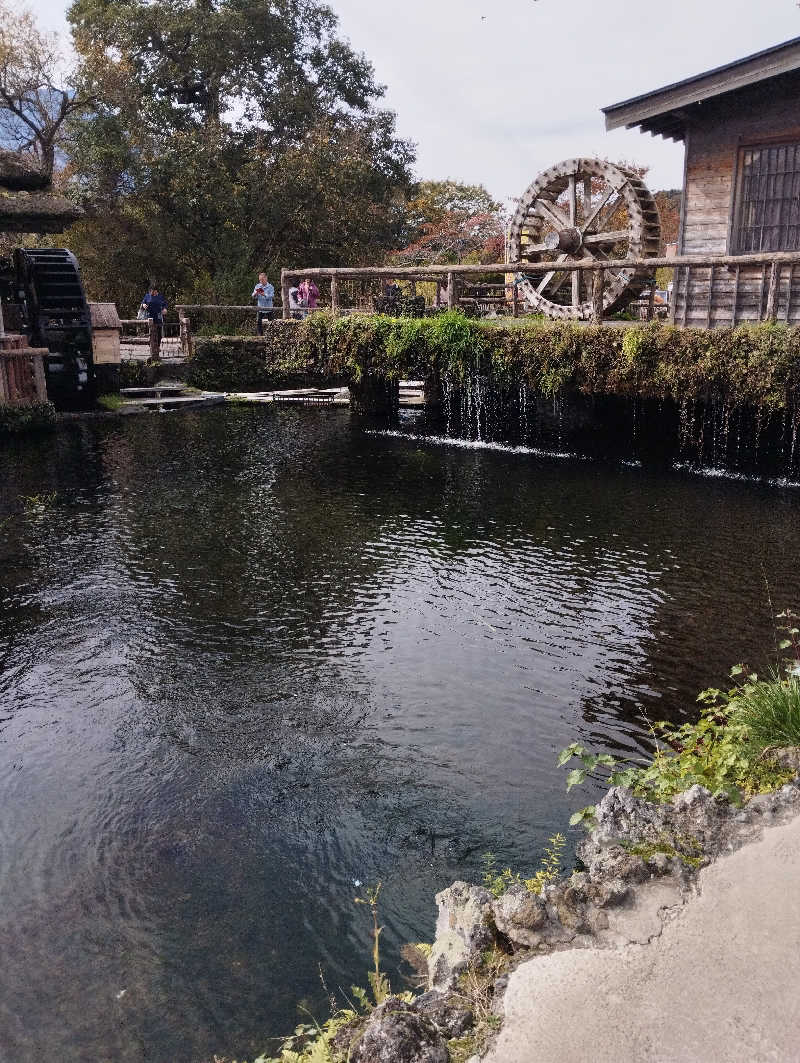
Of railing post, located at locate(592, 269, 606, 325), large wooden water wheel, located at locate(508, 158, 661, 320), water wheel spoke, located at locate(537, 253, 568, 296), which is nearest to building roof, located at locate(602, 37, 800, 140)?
large wooden water wheel, located at locate(508, 158, 661, 320)

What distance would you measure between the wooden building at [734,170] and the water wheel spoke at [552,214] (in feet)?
13.8

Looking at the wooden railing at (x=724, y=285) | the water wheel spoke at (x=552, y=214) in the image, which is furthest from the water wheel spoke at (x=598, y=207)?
the wooden railing at (x=724, y=285)

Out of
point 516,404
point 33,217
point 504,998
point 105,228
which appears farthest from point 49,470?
point 105,228

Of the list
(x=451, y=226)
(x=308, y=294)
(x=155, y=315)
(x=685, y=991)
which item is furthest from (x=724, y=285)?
(x=451, y=226)

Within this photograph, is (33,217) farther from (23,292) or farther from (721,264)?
(721,264)

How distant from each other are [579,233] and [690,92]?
5.18m

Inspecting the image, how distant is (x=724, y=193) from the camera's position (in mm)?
15156

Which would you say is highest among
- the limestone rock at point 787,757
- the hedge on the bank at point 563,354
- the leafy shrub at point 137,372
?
the hedge on the bank at point 563,354

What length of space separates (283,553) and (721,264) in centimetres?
813

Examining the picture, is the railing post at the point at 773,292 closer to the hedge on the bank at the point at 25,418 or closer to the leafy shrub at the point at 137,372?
the hedge on the bank at the point at 25,418

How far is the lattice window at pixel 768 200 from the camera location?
14406 millimetres

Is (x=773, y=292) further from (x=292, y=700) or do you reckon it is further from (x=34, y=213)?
(x=34, y=213)

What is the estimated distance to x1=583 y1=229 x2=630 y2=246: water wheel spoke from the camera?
18.7 meters

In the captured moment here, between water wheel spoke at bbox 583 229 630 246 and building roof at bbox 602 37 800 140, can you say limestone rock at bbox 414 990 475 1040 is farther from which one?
water wheel spoke at bbox 583 229 630 246
